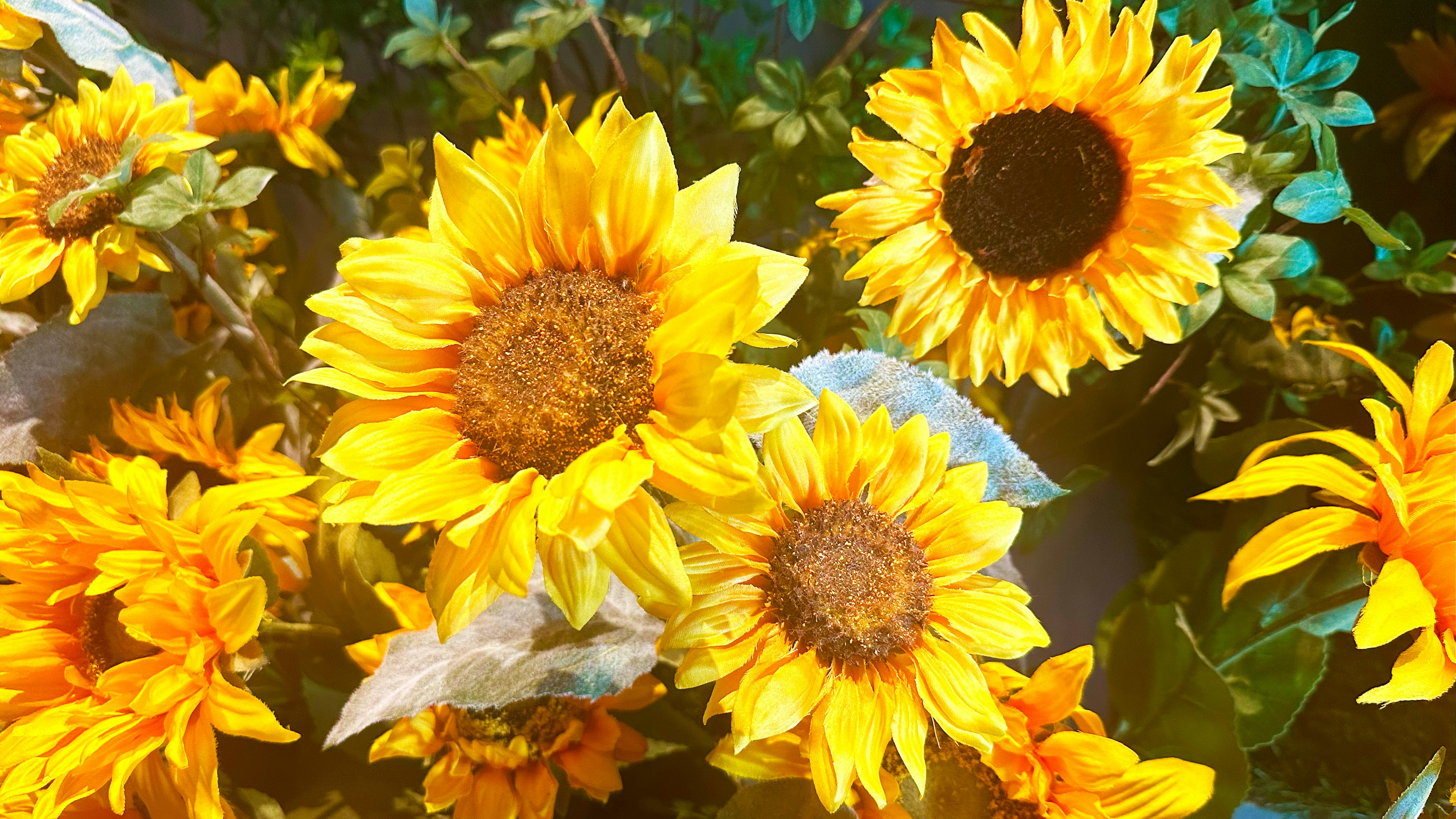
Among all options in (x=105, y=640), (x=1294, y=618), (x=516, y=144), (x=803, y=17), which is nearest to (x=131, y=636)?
(x=105, y=640)

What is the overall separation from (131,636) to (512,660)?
18 centimetres

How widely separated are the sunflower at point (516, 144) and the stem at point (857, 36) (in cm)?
14

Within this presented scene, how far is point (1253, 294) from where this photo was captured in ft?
1.28

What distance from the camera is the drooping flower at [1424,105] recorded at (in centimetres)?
39

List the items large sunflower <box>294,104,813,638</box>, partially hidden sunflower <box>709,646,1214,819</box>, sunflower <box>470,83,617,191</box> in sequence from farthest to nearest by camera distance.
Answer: sunflower <box>470,83,617,191</box> < partially hidden sunflower <box>709,646,1214,819</box> < large sunflower <box>294,104,813,638</box>

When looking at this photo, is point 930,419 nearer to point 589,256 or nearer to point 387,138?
point 589,256

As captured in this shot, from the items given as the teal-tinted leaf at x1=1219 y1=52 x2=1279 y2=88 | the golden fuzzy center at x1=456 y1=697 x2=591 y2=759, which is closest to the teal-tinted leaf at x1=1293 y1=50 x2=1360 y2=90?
the teal-tinted leaf at x1=1219 y1=52 x2=1279 y2=88

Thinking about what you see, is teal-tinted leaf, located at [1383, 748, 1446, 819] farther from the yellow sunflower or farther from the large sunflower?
the yellow sunflower

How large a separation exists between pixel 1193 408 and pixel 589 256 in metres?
0.39

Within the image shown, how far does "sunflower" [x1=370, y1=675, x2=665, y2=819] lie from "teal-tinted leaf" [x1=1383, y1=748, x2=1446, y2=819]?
0.94 ft

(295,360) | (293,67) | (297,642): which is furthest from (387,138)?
(297,642)

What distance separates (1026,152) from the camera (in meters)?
0.37

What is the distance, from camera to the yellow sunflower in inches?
13.2

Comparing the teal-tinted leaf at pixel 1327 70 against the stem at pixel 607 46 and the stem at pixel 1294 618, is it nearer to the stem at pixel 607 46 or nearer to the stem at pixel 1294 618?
the stem at pixel 1294 618
